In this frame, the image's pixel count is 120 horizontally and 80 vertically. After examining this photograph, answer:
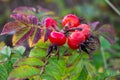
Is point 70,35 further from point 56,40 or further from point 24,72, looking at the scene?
point 24,72

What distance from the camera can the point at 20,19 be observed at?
1218 mm

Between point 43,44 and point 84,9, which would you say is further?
point 84,9

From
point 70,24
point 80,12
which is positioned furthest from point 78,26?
point 80,12

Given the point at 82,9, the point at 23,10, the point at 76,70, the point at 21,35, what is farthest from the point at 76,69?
the point at 82,9

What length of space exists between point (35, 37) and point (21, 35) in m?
0.05

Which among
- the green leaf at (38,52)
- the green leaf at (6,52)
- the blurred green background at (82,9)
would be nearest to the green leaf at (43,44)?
the green leaf at (38,52)

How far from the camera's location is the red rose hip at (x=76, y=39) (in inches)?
46.8

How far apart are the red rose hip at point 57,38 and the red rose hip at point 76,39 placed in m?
0.03

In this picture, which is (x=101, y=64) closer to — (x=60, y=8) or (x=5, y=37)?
(x=5, y=37)

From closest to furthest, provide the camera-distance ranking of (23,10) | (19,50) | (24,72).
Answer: (24,72), (19,50), (23,10)

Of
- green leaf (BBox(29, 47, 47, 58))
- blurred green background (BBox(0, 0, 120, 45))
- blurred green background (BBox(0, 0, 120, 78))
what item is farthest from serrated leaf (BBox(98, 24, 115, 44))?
blurred green background (BBox(0, 0, 120, 45))

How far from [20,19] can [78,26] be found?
20 cm

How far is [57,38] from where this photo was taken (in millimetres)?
1165

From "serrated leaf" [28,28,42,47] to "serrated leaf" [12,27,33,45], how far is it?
14mm
